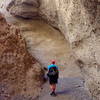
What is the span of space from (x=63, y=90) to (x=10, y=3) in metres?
5.86

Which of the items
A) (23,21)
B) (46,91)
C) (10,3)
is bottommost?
(46,91)

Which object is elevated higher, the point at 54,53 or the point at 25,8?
the point at 25,8

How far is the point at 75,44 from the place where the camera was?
6.55 meters

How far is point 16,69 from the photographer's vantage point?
7996 millimetres

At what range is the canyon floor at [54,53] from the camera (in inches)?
295

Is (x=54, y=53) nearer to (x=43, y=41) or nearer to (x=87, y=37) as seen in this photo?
(x=43, y=41)

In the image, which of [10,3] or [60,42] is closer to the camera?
[60,42]

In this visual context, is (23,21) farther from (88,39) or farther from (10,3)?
(88,39)

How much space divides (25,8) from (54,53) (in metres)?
3.19

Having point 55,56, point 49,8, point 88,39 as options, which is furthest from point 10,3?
point 88,39

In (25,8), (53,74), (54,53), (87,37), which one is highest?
(87,37)

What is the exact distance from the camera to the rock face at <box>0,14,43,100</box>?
24.5 ft

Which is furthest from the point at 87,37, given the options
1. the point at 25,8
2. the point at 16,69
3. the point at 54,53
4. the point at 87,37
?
the point at 25,8

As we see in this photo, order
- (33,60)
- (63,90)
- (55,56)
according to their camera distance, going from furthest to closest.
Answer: (55,56), (33,60), (63,90)
